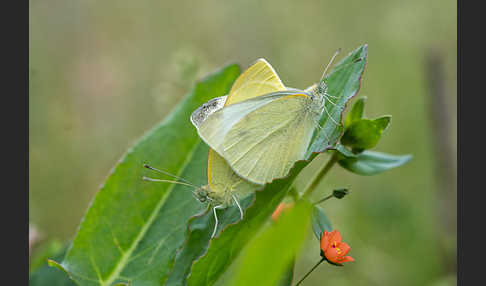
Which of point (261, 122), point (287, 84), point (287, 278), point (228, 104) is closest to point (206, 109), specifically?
point (228, 104)

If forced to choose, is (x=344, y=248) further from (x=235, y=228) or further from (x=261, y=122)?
(x=261, y=122)

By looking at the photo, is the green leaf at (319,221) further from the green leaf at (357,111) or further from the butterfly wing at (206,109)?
the butterfly wing at (206,109)

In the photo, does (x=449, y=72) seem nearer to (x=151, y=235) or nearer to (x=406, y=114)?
(x=406, y=114)

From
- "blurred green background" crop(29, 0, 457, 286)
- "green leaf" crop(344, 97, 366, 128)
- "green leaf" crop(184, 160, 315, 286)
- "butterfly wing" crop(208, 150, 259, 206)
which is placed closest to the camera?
"green leaf" crop(184, 160, 315, 286)

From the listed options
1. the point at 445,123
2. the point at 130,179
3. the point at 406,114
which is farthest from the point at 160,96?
the point at 406,114

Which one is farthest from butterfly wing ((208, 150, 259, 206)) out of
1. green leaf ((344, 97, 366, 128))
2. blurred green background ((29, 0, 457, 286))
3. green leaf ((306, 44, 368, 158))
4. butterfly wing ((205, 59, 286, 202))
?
blurred green background ((29, 0, 457, 286))

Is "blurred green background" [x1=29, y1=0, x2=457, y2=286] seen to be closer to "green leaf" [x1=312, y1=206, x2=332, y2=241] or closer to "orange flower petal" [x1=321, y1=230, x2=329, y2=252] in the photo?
"green leaf" [x1=312, y1=206, x2=332, y2=241]
